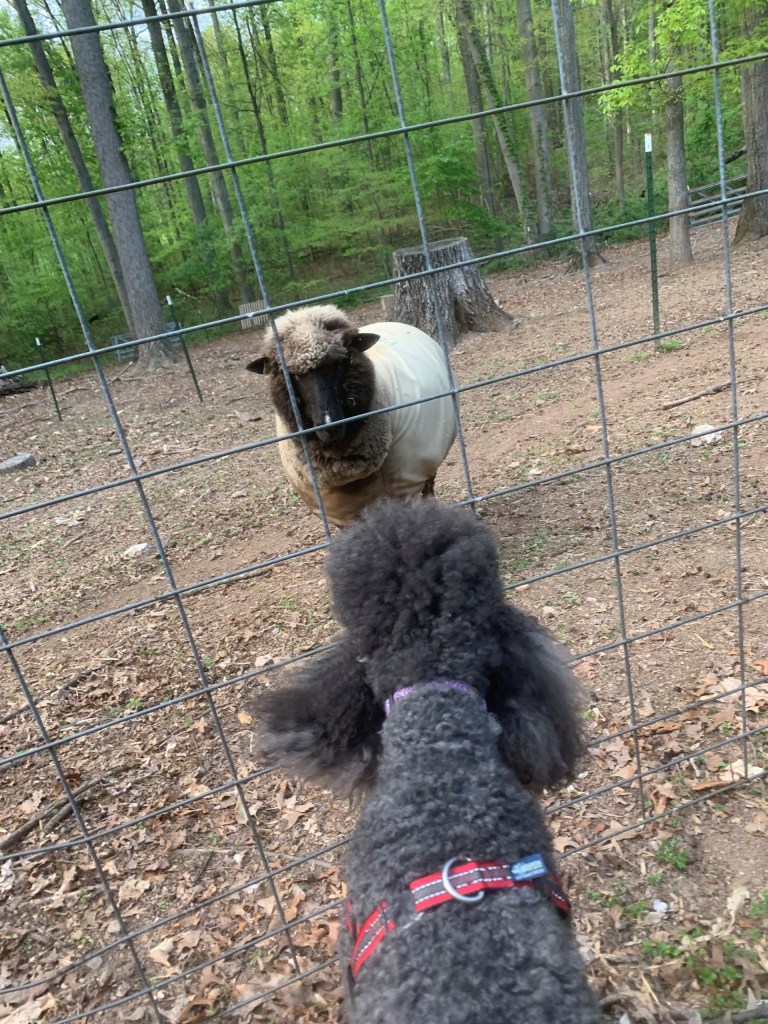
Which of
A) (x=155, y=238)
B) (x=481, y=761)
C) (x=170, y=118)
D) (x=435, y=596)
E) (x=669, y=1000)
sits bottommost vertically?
(x=669, y=1000)

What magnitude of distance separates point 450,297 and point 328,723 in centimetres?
947

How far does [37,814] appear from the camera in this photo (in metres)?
3.17

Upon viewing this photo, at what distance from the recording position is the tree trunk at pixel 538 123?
64.2 ft

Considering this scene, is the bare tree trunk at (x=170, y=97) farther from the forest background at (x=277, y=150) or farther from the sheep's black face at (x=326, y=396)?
the sheep's black face at (x=326, y=396)

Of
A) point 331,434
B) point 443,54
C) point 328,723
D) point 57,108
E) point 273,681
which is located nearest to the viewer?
point 328,723

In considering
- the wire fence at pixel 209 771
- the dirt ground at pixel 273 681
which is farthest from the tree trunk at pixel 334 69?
the wire fence at pixel 209 771

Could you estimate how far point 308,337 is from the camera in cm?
412

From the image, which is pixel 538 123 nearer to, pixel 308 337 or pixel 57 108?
pixel 57 108

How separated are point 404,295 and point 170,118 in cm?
1455

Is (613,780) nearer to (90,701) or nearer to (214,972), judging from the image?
(214,972)

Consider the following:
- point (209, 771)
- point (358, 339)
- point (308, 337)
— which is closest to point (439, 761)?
point (209, 771)

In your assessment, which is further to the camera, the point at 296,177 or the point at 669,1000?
the point at 296,177

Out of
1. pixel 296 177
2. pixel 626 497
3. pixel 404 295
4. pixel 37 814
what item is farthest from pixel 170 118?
pixel 37 814

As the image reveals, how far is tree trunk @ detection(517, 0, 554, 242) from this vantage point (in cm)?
1958
